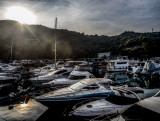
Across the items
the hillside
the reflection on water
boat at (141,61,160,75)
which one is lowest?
the reflection on water

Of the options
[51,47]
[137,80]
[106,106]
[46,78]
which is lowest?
[137,80]

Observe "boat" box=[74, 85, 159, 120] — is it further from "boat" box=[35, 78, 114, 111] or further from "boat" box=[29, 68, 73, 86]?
"boat" box=[29, 68, 73, 86]

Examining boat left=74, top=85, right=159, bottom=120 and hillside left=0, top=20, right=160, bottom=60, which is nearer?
boat left=74, top=85, right=159, bottom=120

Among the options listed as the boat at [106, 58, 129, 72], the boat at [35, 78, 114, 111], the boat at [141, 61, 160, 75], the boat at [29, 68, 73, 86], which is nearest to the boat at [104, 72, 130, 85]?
the boat at [141, 61, 160, 75]

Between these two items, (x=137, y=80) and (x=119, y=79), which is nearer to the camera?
(x=137, y=80)

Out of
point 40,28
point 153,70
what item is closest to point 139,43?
point 153,70

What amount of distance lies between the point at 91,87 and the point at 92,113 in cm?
248

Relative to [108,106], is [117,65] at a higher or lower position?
higher

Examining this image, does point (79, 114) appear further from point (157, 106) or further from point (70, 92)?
point (157, 106)

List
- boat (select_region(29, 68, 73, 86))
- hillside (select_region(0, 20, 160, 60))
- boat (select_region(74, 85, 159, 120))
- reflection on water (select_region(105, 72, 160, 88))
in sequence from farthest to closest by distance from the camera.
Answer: hillside (select_region(0, 20, 160, 60)), reflection on water (select_region(105, 72, 160, 88)), boat (select_region(29, 68, 73, 86)), boat (select_region(74, 85, 159, 120))

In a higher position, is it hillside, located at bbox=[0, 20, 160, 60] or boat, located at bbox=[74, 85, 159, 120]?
hillside, located at bbox=[0, 20, 160, 60]

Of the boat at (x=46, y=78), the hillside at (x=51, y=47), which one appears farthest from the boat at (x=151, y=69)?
the hillside at (x=51, y=47)

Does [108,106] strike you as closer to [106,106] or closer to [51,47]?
[106,106]

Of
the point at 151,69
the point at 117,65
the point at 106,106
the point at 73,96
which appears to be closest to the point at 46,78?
the point at 73,96
